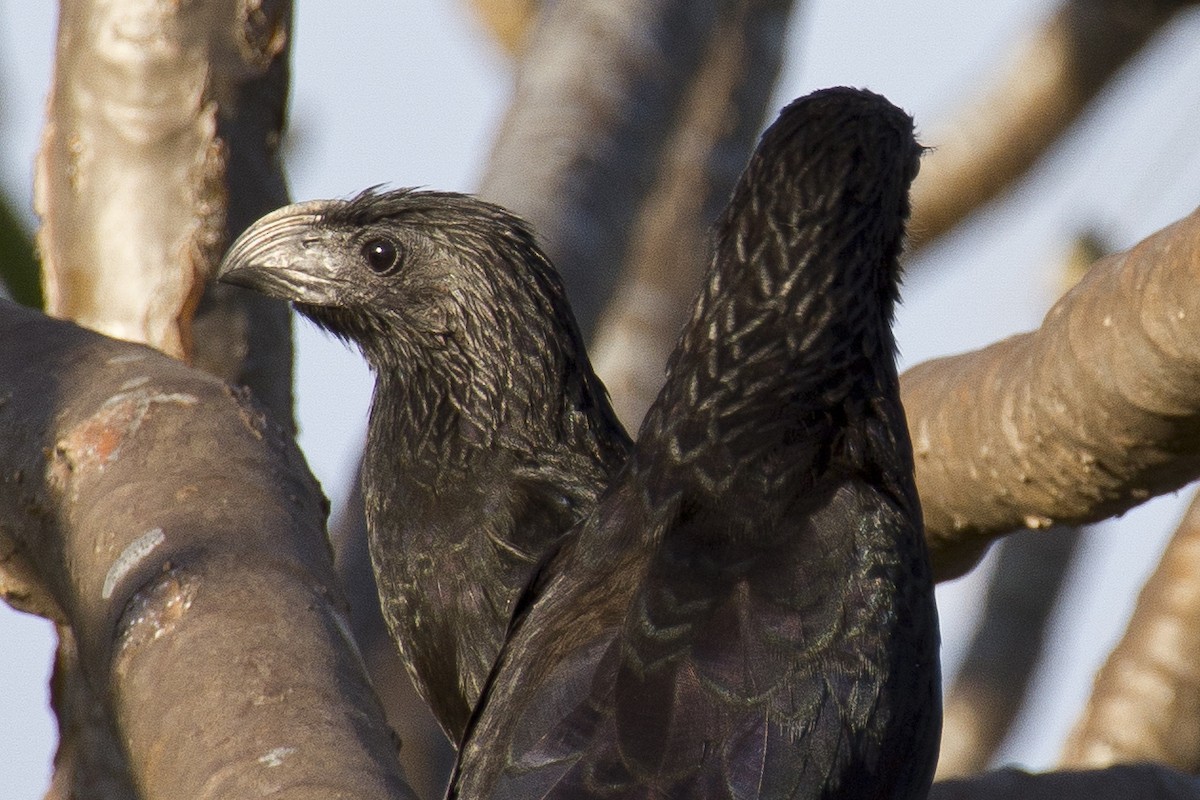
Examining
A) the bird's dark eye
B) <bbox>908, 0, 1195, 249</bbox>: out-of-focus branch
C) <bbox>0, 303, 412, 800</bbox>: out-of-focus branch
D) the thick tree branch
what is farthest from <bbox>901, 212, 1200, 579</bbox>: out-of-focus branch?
<bbox>908, 0, 1195, 249</bbox>: out-of-focus branch

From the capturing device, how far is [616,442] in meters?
4.68

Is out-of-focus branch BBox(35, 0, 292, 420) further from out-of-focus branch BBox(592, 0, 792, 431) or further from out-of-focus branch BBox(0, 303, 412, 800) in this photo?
out-of-focus branch BBox(592, 0, 792, 431)

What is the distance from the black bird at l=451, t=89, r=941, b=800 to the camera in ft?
10.2

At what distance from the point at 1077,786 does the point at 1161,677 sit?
1479 millimetres

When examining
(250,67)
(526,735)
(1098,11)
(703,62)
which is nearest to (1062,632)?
(1098,11)

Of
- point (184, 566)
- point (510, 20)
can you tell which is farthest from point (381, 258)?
point (510, 20)

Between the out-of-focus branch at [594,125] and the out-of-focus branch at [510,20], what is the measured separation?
10.4 ft

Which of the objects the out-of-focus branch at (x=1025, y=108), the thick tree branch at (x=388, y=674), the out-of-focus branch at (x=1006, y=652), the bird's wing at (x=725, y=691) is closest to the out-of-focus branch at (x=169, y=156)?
the thick tree branch at (x=388, y=674)

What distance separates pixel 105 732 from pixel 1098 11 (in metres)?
5.56

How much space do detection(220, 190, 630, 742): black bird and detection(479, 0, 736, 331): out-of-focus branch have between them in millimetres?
1267

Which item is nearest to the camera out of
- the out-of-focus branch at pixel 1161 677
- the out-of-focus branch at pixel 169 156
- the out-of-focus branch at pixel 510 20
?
the out-of-focus branch at pixel 169 156

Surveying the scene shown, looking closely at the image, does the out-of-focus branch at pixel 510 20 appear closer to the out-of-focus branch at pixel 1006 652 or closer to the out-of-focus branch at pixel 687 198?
the out-of-focus branch at pixel 687 198

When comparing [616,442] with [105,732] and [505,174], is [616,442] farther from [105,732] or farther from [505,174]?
[505,174]

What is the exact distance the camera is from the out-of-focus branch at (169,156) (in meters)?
4.97
